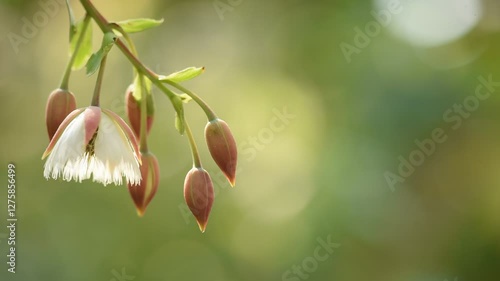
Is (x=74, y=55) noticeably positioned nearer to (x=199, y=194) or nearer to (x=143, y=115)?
(x=143, y=115)

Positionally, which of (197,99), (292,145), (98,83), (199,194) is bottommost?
(292,145)

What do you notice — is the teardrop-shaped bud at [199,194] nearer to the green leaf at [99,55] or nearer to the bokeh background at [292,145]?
the green leaf at [99,55]

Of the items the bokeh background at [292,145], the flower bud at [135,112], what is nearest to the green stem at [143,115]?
the flower bud at [135,112]

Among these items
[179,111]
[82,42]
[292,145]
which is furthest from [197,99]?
[292,145]

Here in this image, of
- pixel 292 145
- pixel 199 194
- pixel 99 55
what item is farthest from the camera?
pixel 292 145

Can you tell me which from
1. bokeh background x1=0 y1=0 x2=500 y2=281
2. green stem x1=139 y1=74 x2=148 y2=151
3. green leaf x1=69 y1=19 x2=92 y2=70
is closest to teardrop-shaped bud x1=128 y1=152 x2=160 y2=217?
green stem x1=139 y1=74 x2=148 y2=151

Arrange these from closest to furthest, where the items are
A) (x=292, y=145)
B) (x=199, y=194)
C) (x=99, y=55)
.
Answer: (x=99, y=55), (x=199, y=194), (x=292, y=145)
